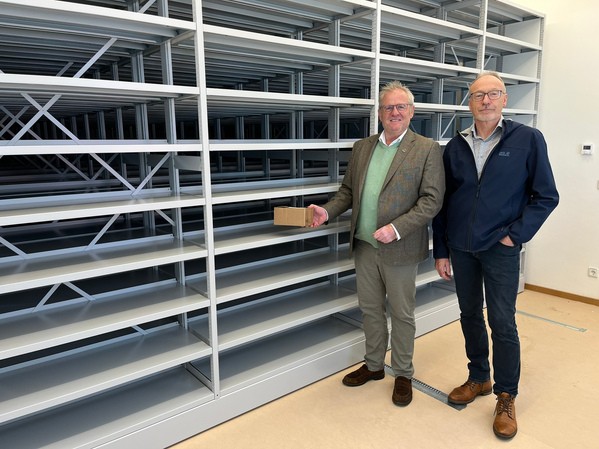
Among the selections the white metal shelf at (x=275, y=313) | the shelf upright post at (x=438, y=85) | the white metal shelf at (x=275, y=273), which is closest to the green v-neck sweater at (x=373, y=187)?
the white metal shelf at (x=275, y=273)

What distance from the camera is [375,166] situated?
2.60 meters

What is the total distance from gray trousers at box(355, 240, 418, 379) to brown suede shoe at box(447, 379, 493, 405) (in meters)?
0.27

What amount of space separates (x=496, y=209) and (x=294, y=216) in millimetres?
1052

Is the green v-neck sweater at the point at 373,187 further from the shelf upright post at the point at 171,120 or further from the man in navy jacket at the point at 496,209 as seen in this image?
the shelf upright post at the point at 171,120

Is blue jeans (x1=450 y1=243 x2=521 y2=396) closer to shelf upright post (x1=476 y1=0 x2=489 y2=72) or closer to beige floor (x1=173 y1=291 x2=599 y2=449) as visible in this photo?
beige floor (x1=173 y1=291 x2=599 y2=449)

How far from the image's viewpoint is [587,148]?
4.02m

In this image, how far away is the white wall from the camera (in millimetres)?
3969

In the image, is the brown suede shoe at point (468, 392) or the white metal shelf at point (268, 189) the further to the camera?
the brown suede shoe at point (468, 392)

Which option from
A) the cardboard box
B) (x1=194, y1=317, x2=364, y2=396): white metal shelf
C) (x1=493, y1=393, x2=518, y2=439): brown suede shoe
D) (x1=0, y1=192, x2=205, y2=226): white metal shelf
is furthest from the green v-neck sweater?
(x1=493, y1=393, x2=518, y2=439): brown suede shoe

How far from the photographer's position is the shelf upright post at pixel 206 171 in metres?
2.10

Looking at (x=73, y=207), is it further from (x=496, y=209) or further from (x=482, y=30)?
(x=482, y=30)

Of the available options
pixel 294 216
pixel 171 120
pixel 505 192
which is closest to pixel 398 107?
pixel 505 192

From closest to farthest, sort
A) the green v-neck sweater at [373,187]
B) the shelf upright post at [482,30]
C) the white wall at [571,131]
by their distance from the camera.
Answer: the green v-neck sweater at [373,187]
the shelf upright post at [482,30]
the white wall at [571,131]

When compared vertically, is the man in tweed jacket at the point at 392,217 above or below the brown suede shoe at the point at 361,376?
above
